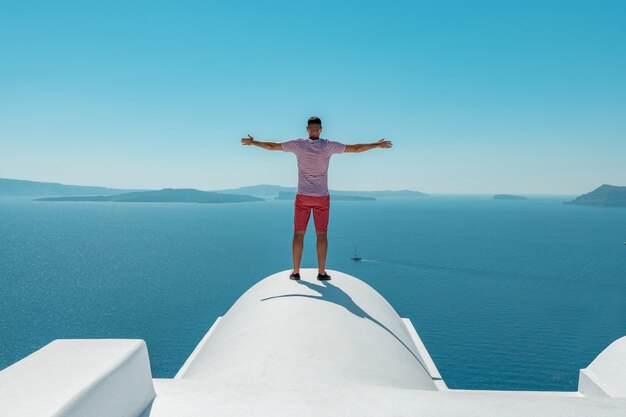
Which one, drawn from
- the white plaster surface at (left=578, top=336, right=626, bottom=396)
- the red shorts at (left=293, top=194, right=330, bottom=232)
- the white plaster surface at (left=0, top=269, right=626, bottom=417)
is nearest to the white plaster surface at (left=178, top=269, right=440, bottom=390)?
the white plaster surface at (left=0, top=269, right=626, bottom=417)

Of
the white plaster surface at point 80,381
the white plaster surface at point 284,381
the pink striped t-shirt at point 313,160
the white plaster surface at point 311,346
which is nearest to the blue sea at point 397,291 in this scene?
the white plaster surface at point 311,346

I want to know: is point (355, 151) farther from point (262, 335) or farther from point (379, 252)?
point (379, 252)

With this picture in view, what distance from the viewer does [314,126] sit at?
6.64 meters

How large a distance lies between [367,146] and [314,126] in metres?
1.01

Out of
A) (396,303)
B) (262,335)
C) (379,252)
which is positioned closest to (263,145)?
(262,335)

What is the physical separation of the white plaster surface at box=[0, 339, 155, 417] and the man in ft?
13.9

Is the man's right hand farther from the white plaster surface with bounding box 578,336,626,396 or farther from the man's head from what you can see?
the white plaster surface with bounding box 578,336,626,396

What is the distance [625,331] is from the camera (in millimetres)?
51375

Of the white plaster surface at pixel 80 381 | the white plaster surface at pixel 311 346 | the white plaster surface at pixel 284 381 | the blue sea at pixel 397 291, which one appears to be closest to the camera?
the white plaster surface at pixel 80 381

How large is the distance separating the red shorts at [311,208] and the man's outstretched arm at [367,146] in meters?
0.99

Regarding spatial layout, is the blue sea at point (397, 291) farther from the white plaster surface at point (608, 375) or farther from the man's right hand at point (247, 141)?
the man's right hand at point (247, 141)

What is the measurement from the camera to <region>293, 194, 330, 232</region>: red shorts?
6.91 metres

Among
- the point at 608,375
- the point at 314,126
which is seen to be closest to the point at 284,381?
the point at 608,375

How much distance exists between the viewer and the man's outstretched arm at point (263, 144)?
6305mm
